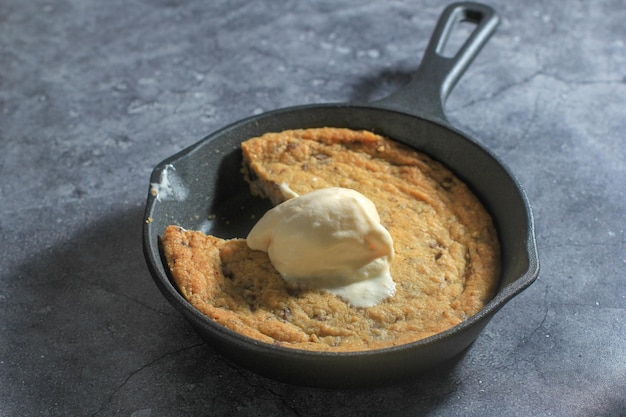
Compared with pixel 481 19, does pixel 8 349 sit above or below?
below

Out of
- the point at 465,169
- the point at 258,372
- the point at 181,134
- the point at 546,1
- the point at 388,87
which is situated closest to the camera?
the point at 258,372

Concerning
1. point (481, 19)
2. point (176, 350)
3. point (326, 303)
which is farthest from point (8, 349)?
point (481, 19)

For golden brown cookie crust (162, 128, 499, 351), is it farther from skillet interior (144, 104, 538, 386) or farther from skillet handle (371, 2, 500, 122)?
skillet handle (371, 2, 500, 122)

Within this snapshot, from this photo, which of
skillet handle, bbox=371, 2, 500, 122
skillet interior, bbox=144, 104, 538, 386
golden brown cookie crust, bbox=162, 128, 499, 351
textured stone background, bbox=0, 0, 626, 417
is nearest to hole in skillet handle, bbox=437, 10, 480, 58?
skillet handle, bbox=371, 2, 500, 122

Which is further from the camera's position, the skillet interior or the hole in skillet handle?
the hole in skillet handle

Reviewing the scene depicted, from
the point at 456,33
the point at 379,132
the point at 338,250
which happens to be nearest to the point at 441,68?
the point at 379,132

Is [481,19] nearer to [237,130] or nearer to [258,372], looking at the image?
[237,130]
